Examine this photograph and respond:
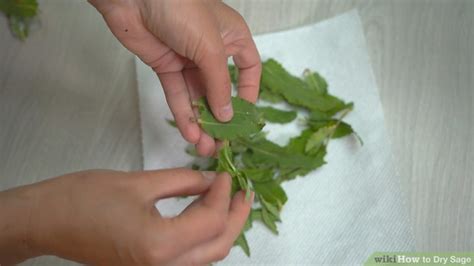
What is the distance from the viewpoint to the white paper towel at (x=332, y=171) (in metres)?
0.95

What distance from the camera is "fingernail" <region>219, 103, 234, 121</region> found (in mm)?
824

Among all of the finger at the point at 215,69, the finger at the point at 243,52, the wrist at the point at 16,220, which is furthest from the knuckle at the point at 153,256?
the finger at the point at 243,52

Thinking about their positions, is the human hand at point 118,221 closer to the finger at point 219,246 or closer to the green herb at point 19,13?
the finger at point 219,246

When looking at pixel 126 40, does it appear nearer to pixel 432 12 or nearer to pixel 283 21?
pixel 283 21

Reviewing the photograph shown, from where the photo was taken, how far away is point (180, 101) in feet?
2.98

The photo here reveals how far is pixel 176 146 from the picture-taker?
3.41ft

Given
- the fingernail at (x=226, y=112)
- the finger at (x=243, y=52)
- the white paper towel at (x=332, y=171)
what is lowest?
the white paper towel at (x=332, y=171)

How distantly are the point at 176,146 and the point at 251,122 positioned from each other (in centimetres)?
24

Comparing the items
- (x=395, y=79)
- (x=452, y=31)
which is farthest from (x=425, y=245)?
(x=452, y=31)

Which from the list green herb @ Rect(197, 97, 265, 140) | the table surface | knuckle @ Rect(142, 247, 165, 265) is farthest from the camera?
the table surface

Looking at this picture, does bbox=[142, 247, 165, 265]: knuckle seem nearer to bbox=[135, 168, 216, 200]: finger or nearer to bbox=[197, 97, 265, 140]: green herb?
bbox=[135, 168, 216, 200]: finger

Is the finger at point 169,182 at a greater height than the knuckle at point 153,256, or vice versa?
the finger at point 169,182

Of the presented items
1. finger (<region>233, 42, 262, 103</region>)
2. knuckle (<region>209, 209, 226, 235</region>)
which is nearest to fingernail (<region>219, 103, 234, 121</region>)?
finger (<region>233, 42, 262, 103</region>)

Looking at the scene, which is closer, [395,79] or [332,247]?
[332,247]
